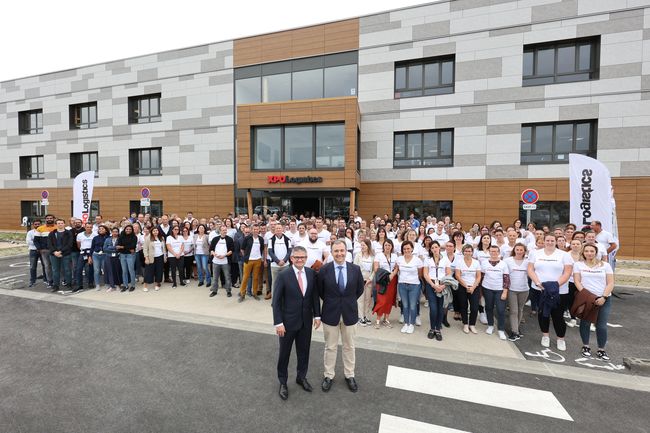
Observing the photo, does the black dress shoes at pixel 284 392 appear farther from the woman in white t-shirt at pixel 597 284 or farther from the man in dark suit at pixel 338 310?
the woman in white t-shirt at pixel 597 284

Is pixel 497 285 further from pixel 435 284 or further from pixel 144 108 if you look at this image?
pixel 144 108

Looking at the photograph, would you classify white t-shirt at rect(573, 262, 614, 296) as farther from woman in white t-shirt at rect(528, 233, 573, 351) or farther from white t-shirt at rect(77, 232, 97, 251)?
white t-shirt at rect(77, 232, 97, 251)

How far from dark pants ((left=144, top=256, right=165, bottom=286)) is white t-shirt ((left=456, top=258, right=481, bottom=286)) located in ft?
28.1

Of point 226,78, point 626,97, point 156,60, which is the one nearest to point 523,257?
point 626,97

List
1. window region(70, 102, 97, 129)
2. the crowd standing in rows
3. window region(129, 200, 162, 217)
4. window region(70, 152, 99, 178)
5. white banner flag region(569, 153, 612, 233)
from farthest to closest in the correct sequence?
window region(70, 102, 97, 129) < window region(70, 152, 99, 178) < window region(129, 200, 162, 217) < white banner flag region(569, 153, 612, 233) < the crowd standing in rows

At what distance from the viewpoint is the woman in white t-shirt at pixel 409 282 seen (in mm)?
5844

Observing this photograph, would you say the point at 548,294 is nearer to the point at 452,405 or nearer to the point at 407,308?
the point at 407,308

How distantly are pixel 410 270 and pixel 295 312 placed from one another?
9.58 feet

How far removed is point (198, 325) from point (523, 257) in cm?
692

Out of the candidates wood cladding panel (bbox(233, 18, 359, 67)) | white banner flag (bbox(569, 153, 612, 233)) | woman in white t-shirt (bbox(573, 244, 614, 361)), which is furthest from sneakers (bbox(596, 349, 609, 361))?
wood cladding panel (bbox(233, 18, 359, 67))

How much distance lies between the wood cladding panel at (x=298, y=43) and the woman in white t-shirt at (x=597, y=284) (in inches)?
655

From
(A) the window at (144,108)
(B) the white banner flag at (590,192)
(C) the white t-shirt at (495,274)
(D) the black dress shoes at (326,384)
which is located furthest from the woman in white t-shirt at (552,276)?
(A) the window at (144,108)

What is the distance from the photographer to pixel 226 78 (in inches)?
779

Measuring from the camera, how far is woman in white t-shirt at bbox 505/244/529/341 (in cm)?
571
